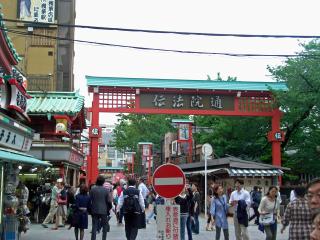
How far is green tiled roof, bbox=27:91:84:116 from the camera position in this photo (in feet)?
85.6

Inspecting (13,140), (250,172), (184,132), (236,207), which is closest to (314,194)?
(236,207)

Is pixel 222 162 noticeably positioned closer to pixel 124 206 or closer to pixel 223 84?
pixel 223 84

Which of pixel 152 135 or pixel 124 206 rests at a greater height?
pixel 152 135

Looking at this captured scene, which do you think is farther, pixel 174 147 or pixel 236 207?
pixel 174 147

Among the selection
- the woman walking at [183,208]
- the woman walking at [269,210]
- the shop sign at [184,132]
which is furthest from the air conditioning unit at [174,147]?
the woman walking at [269,210]

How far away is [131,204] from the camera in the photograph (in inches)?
529

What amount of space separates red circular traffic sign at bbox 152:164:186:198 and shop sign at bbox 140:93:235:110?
2083 centimetres

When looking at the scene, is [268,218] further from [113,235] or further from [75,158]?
[75,158]

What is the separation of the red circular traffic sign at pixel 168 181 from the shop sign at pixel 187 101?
20829 mm

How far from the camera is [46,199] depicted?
24.0 metres

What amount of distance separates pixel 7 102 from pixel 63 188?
23.3 feet

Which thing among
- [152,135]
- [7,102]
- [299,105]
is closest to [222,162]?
[299,105]

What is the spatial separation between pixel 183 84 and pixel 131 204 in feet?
61.1

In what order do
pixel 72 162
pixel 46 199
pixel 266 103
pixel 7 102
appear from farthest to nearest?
pixel 266 103, pixel 72 162, pixel 46 199, pixel 7 102
